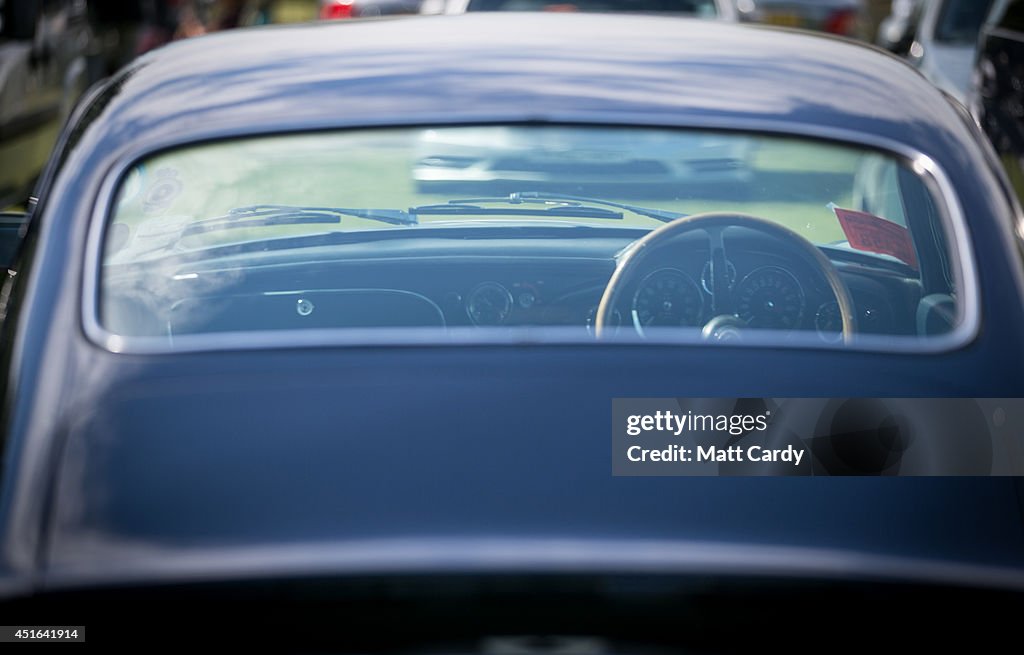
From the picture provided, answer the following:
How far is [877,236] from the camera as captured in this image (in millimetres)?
3562

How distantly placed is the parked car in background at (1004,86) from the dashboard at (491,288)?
4305mm

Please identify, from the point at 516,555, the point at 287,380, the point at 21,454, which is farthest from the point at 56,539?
the point at 516,555

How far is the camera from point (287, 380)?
97.0 inches

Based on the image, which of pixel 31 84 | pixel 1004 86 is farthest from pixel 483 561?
pixel 31 84

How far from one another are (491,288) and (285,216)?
42 centimetres

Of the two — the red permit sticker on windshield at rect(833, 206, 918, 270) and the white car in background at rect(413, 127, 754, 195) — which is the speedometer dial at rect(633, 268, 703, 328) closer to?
the white car in background at rect(413, 127, 754, 195)

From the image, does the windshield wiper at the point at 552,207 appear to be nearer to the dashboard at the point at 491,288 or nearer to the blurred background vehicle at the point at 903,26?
the dashboard at the point at 491,288

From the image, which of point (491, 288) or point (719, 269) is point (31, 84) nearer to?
point (491, 288)

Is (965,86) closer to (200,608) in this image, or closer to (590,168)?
(590,168)

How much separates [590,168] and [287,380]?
0.86 m

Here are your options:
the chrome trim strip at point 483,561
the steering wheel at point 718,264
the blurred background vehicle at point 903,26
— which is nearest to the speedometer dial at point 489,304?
the steering wheel at point 718,264

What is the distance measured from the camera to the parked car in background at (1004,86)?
7898mm

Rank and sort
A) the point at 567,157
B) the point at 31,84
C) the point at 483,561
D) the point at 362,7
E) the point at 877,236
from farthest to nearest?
the point at 362,7
the point at 31,84
the point at 877,236
the point at 567,157
the point at 483,561

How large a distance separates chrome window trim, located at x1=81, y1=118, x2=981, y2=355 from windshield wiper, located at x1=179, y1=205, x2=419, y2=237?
31cm
